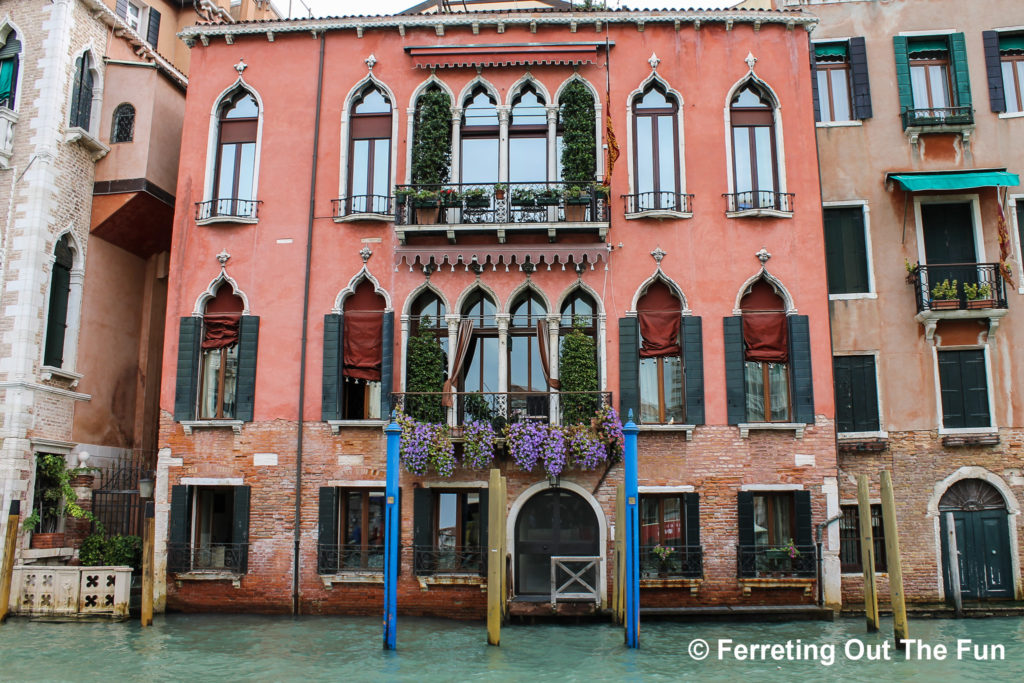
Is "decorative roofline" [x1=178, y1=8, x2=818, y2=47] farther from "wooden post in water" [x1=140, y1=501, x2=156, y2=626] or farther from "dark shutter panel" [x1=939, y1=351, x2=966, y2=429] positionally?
"wooden post in water" [x1=140, y1=501, x2=156, y2=626]

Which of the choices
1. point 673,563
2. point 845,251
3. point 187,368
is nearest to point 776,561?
point 673,563

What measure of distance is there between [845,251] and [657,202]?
3.64m

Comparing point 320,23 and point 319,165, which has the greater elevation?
point 320,23

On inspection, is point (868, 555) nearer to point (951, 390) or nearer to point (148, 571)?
point (951, 390)

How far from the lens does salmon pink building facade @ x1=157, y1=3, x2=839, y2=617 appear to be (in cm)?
1488

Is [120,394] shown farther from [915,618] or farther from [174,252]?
[915,618]

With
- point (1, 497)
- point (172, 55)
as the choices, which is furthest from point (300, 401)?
point (172, 55)

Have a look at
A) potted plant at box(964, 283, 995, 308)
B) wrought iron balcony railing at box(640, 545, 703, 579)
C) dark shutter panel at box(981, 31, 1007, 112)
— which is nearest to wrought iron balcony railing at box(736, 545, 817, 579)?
wrought iron balcony railing at box(640, 545, 703, 579)

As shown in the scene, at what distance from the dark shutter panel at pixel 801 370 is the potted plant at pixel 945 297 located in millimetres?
2412

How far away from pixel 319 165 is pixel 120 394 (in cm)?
608

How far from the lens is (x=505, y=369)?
1548 centimetres

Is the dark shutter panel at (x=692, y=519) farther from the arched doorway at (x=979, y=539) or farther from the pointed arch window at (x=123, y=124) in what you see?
the pointed arch window at (x=123, y=124)

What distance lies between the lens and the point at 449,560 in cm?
1501

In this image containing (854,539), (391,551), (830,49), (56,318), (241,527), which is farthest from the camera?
(830,49)
